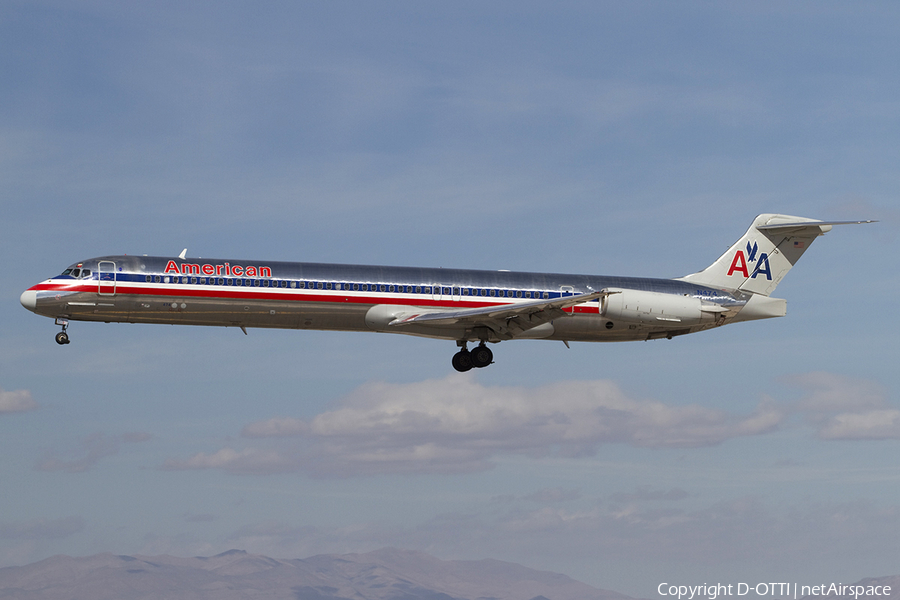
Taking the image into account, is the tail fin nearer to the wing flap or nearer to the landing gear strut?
the wing flap

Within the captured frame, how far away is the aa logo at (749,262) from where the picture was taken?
49.5 meters

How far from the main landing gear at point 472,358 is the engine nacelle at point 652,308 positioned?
5474 millimetres

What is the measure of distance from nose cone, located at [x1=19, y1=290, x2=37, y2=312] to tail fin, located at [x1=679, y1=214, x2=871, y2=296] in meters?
28.9

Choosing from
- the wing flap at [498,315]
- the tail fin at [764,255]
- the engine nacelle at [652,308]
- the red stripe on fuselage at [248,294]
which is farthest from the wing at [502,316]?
the tail fin at [764,255]

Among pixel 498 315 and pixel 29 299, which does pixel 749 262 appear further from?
pixel 29 299

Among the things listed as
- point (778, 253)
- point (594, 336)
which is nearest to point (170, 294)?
point (594, 336)

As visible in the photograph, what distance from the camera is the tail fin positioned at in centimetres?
4934

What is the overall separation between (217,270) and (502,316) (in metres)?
11.5

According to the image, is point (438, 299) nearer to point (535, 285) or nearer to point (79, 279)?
point (535, 285)

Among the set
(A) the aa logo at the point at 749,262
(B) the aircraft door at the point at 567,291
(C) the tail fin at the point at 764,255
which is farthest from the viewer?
(A) the aa logo at the point at 749,262

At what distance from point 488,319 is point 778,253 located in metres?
16.8

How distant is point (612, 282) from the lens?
4600cm

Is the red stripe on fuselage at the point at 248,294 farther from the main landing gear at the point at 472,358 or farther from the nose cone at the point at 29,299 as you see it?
the main landing gear at the point at 472,358

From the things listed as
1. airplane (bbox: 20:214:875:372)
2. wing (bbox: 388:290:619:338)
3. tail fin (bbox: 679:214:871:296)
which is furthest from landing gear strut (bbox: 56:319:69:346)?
tail fin (bbox: 679:214:871:296)
